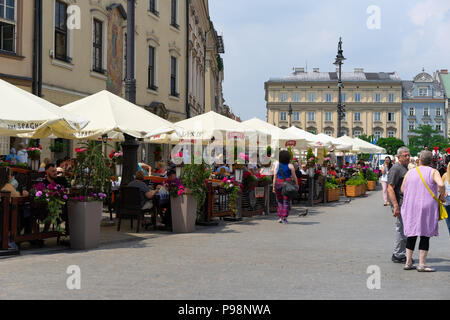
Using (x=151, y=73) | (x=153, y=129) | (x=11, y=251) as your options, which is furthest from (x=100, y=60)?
(x=11, y=251)

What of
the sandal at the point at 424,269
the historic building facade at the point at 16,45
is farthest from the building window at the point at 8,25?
the sandal at the point at 424,269

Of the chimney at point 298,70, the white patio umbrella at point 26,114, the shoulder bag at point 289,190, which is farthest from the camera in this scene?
the chimney at point 298,70

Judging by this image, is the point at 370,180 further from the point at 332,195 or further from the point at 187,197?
the point at 187,197

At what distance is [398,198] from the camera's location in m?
8.48

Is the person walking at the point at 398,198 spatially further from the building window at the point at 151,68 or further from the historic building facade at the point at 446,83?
the historic building facade at the point at 446,83

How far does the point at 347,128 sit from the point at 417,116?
14134mm

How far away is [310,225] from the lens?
13391mm

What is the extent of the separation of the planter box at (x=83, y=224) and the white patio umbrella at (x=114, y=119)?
245 cm

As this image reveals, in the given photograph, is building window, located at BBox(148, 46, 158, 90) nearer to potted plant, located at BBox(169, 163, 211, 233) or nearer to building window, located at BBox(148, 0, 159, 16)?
building window, located at BBox(148, 0, 159, 16)

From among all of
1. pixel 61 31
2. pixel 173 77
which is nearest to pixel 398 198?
pixel 61 31

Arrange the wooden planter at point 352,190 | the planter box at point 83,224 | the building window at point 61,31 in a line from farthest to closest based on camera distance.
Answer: the wooden planter at point 352,190 < the building window at point 61,31 < the planter box at point 83,224

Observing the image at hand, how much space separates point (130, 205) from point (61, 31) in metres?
9.46

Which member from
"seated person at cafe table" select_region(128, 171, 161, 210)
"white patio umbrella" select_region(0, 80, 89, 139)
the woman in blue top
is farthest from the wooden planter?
"white patio umbrella" select_region(0, 80, 89, 139)

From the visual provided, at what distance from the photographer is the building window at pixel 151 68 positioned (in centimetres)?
2634
